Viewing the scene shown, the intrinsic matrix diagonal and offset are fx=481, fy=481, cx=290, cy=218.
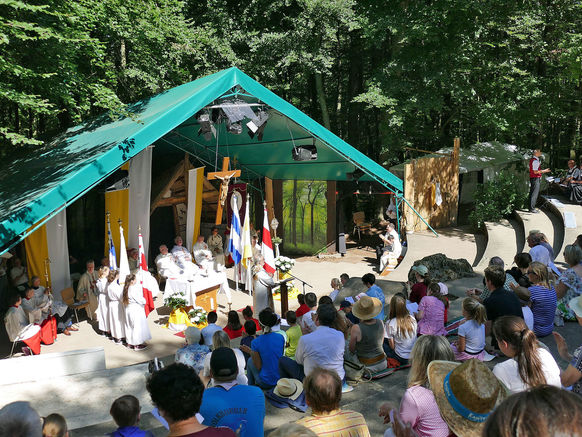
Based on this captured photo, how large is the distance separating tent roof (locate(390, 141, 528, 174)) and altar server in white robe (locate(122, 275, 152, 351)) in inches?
399

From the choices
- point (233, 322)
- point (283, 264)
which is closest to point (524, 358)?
point (233, 322)

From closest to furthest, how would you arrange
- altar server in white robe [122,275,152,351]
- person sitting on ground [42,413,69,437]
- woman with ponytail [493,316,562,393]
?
1. person sitting on ground [42,413,69,437]
2. woman with ponytail [493,316,562,393]
3. altar server in white robe [122,275,152,351]

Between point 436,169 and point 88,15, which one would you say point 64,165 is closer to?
point 88,15

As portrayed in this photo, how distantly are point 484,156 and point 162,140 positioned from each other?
11033 mm

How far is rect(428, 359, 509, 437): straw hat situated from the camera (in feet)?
7.79

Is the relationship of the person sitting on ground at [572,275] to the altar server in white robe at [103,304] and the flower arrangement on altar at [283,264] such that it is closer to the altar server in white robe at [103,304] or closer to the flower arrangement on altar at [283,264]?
the flower arrangement on altar at [283,264]

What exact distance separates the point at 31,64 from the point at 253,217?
24.9 feet

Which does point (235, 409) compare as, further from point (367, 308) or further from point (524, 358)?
point (367, 308)

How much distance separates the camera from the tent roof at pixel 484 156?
53.1ft

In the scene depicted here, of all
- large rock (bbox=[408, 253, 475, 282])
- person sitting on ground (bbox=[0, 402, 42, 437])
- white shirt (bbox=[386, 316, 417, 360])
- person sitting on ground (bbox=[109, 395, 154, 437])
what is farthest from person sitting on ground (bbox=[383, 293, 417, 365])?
large rock (bbox=[408, 253, 475, 282])

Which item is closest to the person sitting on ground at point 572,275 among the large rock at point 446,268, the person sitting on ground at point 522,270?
the person sitting on ground at point 522,270

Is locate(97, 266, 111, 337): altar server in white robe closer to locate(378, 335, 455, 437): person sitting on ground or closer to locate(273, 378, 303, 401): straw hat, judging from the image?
locate(273, 378, 303, 401): straw hat

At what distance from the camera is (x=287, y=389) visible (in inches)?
198

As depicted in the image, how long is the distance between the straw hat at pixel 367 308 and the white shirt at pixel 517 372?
6.79 ft
